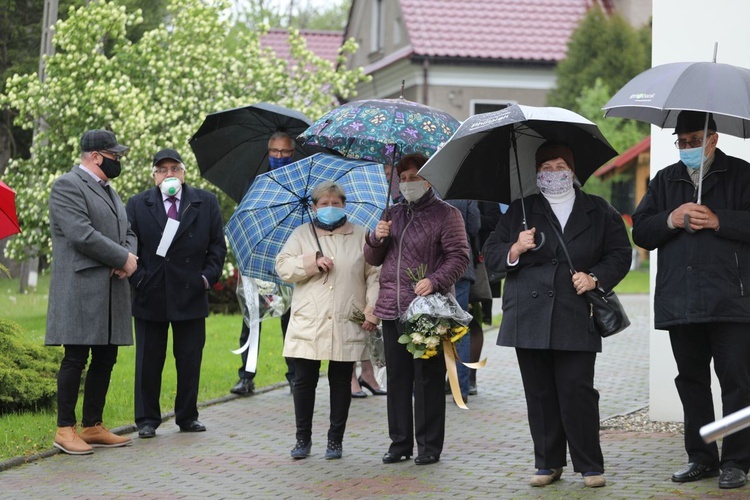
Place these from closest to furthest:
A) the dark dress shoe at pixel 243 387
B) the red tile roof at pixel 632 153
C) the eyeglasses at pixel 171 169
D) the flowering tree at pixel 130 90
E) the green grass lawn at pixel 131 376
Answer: the green grass lawn at pixel 131 376
the eyeglasses at pixel 171 169
the dark dress shoe at pixel 243 387
the flowering tree at pixel 130 90
the red tile roof at pixel 632 153

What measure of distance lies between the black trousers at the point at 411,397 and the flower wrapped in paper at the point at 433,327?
0.10 m

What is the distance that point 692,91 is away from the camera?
264 inches

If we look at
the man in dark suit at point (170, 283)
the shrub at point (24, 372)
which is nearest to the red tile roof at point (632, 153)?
the shrub at point (24, 372)

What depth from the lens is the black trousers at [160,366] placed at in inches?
369

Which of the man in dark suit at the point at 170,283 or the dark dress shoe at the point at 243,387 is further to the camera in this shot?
the dark dress shoe at the point at 243,387

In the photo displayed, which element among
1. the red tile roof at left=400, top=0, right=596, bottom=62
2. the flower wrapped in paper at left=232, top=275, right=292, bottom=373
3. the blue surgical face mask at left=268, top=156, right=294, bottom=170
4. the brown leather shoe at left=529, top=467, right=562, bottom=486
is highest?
the red tile roof at left=400, top=0, right=596, bottom=62

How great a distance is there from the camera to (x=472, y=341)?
11492mm

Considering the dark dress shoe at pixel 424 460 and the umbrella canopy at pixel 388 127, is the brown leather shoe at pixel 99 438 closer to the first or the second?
the dark dress shoe at pixel 424 460

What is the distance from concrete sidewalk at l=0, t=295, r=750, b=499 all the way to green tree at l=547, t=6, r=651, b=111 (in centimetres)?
2103

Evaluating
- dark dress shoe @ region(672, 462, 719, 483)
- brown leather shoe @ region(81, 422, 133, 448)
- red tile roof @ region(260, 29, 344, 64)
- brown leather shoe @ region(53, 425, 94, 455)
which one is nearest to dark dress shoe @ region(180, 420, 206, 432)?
brown leather shoe @ region(81, 422, 133, 448)

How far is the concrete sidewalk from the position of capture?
729 cm

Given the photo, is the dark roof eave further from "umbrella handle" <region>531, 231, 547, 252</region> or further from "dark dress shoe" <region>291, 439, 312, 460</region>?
"umbrella handle" <region>531, 231, 547, 252</region>

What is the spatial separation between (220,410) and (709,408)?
4.57 m

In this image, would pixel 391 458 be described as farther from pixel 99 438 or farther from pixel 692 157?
pixel 692 157
